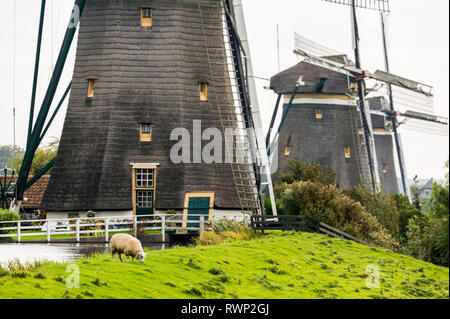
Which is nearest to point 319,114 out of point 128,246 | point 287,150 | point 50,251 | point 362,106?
point 287,150

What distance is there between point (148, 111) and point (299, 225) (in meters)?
6.62

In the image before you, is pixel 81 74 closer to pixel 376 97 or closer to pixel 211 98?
pixel 211 98

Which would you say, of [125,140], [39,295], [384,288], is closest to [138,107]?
[125,140]

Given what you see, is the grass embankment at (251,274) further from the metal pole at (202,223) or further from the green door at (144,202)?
the green door at (144,202)

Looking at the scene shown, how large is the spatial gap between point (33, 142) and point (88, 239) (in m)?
4.23

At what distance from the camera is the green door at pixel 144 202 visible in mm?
27469

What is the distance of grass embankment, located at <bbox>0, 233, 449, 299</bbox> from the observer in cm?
1199

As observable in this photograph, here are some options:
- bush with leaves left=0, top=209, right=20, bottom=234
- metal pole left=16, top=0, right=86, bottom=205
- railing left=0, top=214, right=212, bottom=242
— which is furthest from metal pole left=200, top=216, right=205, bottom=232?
bush with leaves left=0, top=209, right=20, bottom=234

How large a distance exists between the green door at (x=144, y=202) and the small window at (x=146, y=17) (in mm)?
5937

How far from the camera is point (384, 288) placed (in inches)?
671

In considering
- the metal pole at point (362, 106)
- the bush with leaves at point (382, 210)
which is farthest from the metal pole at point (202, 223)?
the metal pole at point (362, 106)

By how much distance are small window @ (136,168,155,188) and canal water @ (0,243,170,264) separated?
3.76m

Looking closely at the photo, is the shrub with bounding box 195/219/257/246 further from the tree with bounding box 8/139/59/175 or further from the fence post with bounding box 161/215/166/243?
the tree with bounding box 8/139/59/175

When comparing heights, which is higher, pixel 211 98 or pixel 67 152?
pixel 211 98
